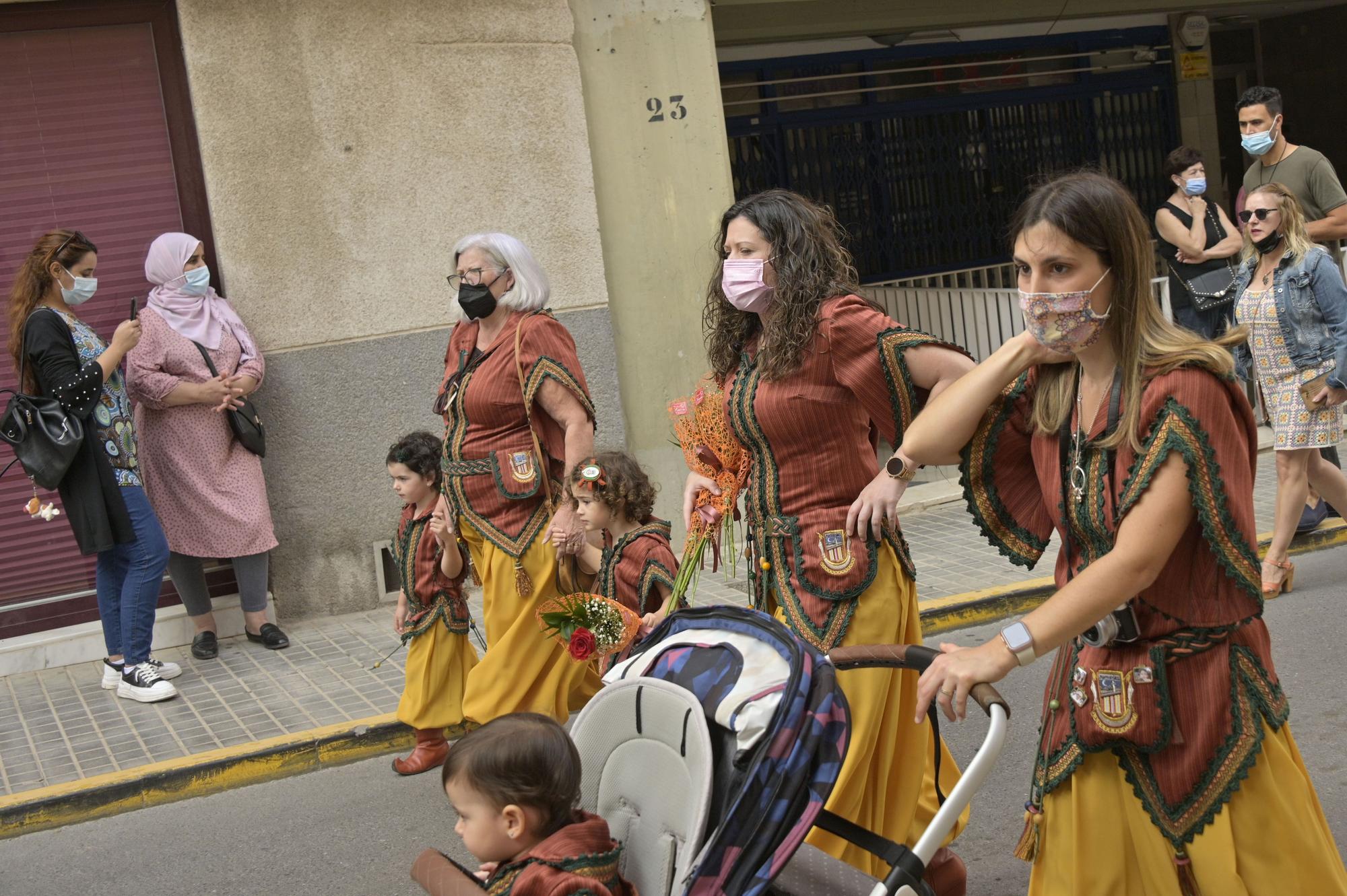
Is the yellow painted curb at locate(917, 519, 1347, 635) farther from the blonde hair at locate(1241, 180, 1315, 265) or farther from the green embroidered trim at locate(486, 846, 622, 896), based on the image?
the green embroidered trim at locate(486, 846, 622, 896)

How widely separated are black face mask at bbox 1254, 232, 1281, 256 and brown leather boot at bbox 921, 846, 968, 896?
13.8 feet

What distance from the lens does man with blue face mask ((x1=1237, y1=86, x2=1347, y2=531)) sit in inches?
321

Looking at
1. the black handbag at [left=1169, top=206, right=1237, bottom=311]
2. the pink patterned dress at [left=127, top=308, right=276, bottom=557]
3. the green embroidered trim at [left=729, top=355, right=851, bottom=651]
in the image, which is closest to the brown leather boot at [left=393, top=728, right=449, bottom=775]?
the green embroidered trim at [left=729, top=355, right=851, bottom=651]

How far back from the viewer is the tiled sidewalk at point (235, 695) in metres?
6.25

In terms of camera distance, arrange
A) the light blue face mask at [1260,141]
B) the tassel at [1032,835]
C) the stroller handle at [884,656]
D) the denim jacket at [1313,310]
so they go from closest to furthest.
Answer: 1. the tassel at [1032,835]
2. the stroller handle at [884,656]
3. the denim jacket at [1313,310]
4. the light blue face mask at [1260,141]

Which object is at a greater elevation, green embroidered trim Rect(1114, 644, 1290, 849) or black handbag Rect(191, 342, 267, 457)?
black handbag Rect(191, 342, 267, 457)

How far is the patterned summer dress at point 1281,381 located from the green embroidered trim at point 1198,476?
4626mm

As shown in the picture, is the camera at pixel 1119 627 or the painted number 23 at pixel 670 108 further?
the painted number 23 at pixel 670 108

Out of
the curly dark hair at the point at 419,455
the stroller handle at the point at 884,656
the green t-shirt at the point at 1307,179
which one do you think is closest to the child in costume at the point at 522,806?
the stroller handle at the point at 884,656

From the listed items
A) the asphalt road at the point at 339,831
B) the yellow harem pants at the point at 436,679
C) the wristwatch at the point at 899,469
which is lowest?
the asphalt road at the point at 339,831

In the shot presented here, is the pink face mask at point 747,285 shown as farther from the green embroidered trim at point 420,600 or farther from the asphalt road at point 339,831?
the green embroidered trim at point 420,600

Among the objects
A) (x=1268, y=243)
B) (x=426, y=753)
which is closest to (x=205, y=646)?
(x=426, y=753)

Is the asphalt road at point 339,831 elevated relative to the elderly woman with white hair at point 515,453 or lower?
lower

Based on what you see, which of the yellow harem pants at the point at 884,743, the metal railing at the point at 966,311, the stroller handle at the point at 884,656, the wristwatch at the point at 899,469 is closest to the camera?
A: the stroller handle at the point at 884,656
